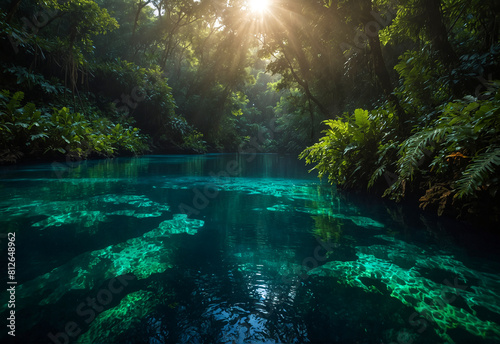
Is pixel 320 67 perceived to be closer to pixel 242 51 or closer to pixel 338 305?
pixel 242 51

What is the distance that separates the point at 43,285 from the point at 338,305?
1.73m

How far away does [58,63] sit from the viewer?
12.3m

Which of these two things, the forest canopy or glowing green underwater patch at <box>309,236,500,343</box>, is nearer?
glowing green underwater patch at <box>309,236,500,343</box>

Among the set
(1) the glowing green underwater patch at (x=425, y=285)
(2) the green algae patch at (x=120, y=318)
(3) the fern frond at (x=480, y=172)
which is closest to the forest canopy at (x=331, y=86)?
(3) the fern frond at (x=480, y=172)

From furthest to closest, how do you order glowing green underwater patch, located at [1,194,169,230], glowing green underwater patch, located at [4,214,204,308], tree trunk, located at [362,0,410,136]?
tree trunk, located at [362,0,410,136], glowing green underwater patch, located at [1,194,169,230], glowing green underwater patch, located at [4,214,204,308]

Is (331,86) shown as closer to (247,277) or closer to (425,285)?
(425,285)

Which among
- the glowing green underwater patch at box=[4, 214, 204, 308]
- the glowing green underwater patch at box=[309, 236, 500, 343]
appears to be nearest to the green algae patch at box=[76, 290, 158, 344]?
the glowing green underwater patch at box=[4, 214, 204, 308]

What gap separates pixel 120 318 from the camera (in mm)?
1258

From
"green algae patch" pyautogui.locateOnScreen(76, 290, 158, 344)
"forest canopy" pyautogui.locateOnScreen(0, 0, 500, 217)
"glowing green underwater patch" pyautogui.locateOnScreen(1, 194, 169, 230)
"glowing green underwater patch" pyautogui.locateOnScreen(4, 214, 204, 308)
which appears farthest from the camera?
"forest canopy" pyautogui.locateOnScreen(0, 0, 500, 217)

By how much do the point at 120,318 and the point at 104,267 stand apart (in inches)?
26.0

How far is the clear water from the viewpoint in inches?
46.6

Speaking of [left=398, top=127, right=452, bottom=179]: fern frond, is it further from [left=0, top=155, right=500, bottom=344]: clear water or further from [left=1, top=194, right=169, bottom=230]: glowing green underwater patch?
[left=1, top=194, right=169, bottom=230]: glowing green underwater patch

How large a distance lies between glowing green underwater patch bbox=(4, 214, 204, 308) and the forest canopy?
8.76 feet

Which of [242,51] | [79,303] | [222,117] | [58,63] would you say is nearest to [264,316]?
[79,303]
